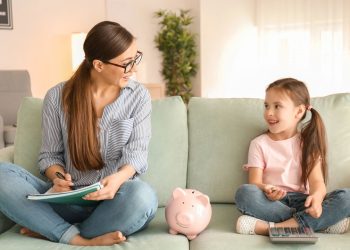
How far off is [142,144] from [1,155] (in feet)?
2.06

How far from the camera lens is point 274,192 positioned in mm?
1688

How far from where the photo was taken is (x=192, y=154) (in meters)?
2.01

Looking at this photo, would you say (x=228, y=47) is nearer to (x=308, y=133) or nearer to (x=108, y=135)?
(x=308, y=133)

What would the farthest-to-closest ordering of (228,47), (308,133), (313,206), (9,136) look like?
1. (228,47)
2. (9,136)
3. (308,133)
4. (313,206)

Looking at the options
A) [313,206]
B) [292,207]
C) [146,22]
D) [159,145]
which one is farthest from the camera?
[146,22]

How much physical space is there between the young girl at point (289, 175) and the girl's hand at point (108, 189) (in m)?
0.42

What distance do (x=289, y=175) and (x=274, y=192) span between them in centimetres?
18

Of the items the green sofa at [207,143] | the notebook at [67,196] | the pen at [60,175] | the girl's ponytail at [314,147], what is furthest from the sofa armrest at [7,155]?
the girl's ponytail at [314,147]

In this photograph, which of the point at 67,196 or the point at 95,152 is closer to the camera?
the point at 67,196

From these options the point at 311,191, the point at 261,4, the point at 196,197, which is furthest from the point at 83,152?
the point at 261,4

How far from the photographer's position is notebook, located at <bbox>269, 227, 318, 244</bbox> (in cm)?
150

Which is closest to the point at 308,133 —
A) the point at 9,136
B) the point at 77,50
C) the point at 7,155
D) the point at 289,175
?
the point at 289,175

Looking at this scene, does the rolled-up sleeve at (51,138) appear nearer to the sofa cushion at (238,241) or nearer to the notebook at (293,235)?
the sofa cushion at (238,241)

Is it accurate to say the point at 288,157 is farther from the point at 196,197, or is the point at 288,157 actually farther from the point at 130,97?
the point at 130,97
